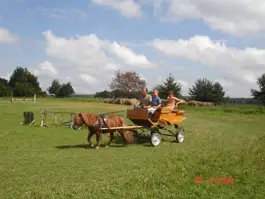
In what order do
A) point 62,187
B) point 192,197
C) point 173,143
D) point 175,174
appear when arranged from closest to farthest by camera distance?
1. point 192,197
2. point 62,187
3. point 175,174
4. point 173,143

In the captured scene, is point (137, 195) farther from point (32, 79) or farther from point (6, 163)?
point (32, 79)

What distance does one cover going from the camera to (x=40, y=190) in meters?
6.23

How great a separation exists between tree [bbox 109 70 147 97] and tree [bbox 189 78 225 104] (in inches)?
473

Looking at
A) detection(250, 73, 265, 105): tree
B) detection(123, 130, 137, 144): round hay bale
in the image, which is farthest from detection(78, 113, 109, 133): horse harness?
detection(250, 73, 265, 105): tree

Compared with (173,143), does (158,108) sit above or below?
above

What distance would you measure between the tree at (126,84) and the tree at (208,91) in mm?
12002

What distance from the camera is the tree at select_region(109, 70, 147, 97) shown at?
2539 inches

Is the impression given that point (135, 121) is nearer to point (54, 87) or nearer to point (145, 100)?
point (145, 100)

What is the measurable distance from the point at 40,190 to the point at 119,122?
5.90m

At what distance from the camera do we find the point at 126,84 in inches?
2552

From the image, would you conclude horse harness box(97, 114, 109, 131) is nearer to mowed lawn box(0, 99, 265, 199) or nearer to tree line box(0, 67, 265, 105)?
mowed lawn box(0, 99, 265, 199)

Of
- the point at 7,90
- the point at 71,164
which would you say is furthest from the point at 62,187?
the point at 7,90

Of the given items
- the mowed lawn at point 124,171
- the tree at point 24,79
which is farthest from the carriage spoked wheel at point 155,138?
the tree at point 24,79
